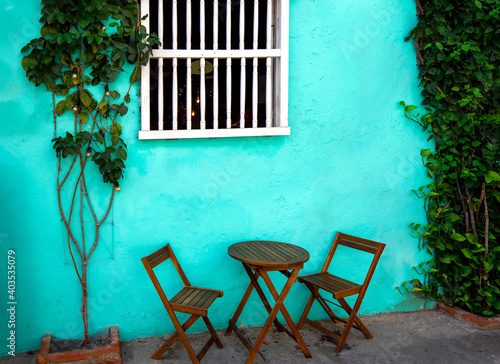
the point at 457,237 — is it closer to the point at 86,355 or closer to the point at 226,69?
the point at 226,69

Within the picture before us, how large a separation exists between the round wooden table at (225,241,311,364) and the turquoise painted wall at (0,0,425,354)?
0.23 meters

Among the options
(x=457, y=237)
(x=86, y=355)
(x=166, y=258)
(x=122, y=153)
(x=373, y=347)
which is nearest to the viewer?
(x=86, y=355)

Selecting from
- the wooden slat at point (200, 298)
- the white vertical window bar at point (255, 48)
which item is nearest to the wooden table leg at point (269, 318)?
the wooden slat at point (200, 298)

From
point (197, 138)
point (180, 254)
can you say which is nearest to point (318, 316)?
point (180, 254)

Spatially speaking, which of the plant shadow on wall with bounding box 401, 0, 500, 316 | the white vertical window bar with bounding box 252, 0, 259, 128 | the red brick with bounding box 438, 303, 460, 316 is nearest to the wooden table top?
the white vertical window bar with bounding box 252, 0, 259, 128

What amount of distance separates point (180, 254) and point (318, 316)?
158 cm

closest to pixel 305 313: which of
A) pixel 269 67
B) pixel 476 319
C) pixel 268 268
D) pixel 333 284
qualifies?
pixel 333 284

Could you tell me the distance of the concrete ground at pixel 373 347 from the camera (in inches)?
131

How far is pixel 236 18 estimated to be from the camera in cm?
485

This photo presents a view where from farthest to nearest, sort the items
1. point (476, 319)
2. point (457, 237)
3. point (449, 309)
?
1. point (449, 309)
2. point (457, 237)
3. point (476, 319)

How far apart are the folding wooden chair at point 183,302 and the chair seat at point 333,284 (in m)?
0.90

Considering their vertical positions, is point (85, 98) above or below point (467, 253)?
above

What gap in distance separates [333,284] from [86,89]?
9.16 ft

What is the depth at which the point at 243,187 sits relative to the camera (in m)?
3.79
